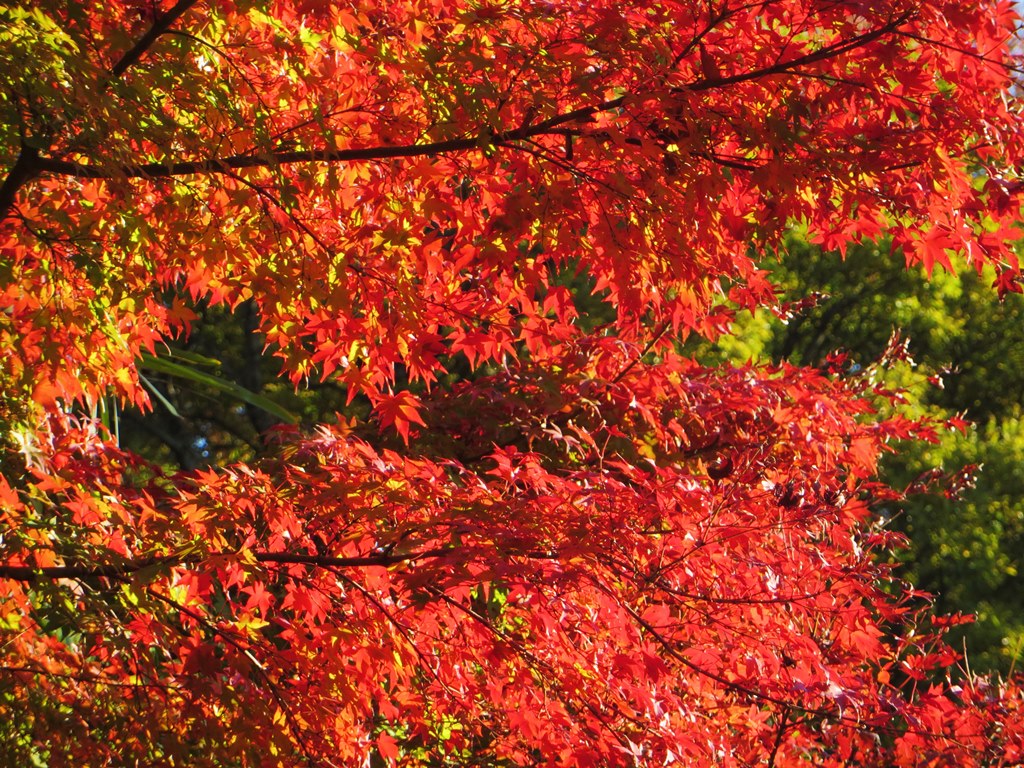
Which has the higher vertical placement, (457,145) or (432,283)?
(457,145)

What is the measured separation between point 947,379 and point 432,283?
14.1m

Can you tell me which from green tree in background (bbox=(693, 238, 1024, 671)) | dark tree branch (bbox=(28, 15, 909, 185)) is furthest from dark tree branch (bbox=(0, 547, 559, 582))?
green tree in background (bbox=(693, 238, 1024, 671))

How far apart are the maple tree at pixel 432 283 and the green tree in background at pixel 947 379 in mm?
8261

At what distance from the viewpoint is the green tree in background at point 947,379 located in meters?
12.9

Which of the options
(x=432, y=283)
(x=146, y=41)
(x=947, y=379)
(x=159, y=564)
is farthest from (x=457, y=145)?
(x=947, y=379)

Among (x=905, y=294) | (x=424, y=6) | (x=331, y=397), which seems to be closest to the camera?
(x=424, y=6)

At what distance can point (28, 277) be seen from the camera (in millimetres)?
3262

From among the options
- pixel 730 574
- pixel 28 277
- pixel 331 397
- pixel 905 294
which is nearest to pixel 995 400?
pixel 905 294

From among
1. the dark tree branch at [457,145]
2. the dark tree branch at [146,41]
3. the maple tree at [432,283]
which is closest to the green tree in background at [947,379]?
the maple tree at [432,283]

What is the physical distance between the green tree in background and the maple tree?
826 centimetres

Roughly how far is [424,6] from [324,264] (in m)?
0.91

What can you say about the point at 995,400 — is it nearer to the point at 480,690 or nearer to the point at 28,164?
the point at 480,690

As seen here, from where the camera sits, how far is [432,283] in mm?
3594

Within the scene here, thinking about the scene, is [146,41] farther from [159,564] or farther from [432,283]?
[159,564]
